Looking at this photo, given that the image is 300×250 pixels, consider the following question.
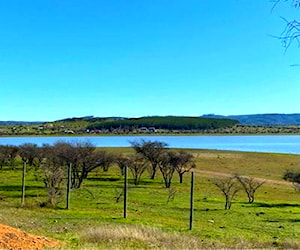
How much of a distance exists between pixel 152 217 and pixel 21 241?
33.7 feet

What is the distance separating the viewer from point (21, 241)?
9852 mm

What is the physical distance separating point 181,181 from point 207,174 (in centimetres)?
752

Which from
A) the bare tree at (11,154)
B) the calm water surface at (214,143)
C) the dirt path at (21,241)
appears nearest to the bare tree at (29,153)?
the bare tree at (11,154)

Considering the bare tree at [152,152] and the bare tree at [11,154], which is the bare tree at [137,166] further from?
the bare tree at [11,154]

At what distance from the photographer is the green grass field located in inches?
482

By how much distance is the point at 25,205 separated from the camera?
21609 mm

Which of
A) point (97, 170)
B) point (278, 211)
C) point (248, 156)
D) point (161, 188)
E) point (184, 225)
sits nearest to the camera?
point (184, 225)

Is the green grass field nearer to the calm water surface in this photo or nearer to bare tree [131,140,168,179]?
bare tree [131,140,168,179]

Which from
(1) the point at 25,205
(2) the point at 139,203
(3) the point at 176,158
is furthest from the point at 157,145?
(1) the point at 25,205

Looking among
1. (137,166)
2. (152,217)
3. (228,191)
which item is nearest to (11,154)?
(137,166)

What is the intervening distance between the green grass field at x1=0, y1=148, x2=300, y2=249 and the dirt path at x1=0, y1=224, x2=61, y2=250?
612 mm

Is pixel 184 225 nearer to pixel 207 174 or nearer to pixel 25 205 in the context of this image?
pixel 25 205

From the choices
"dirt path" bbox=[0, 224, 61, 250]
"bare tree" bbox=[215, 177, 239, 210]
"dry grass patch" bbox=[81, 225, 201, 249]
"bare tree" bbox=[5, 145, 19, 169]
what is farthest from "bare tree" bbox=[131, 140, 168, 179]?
"dirt path" bbox=[0, 224, 61, 250]

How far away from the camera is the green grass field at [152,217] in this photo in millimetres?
12234
